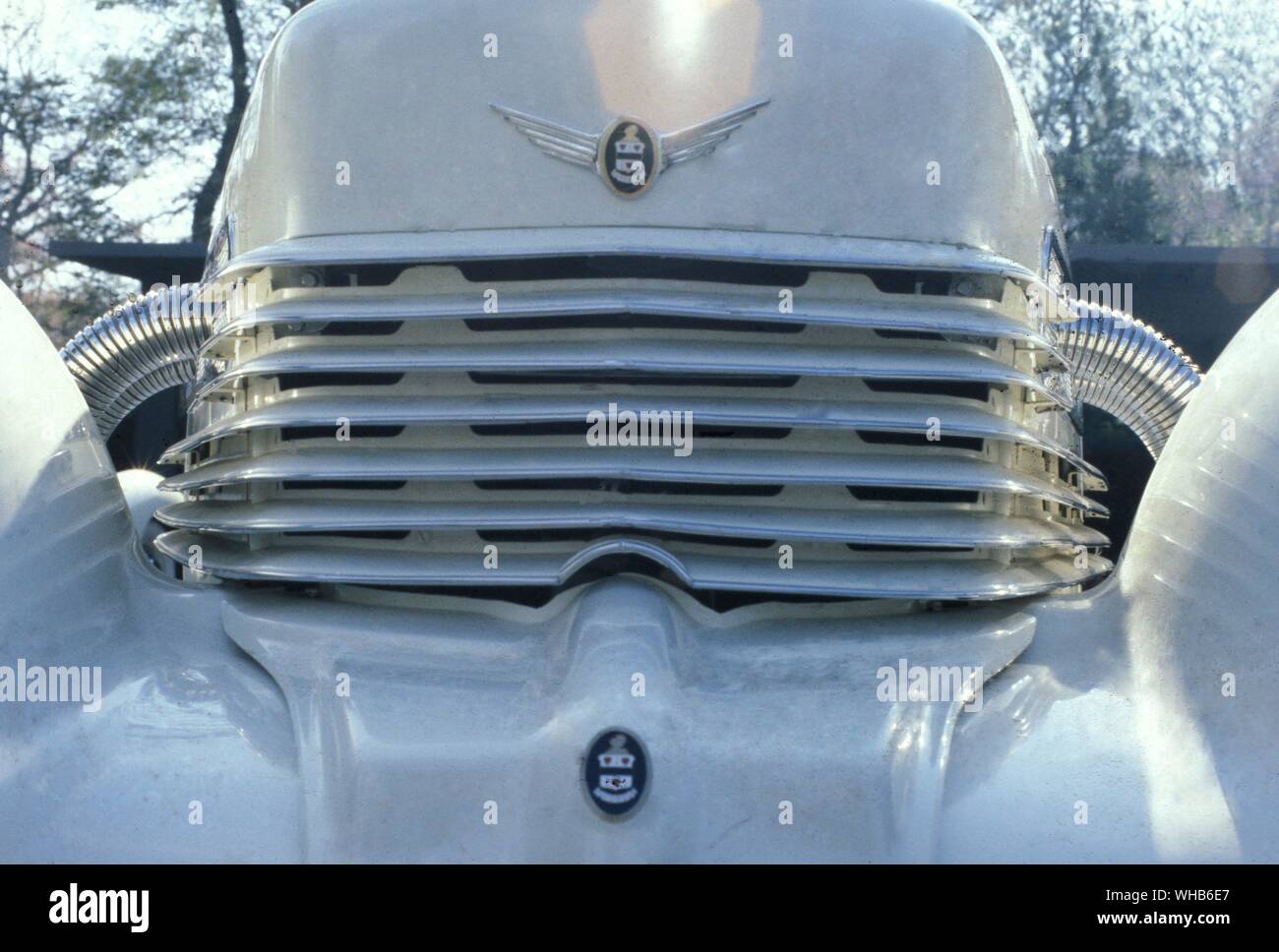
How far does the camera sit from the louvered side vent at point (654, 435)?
2184 mm

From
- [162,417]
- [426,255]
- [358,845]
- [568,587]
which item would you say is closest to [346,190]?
[426,255]

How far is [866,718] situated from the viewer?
1.99m

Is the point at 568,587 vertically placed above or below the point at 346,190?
below

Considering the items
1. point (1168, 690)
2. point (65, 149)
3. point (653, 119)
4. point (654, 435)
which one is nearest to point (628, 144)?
point (653, 119)

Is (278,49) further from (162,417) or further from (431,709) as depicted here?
(162,417)

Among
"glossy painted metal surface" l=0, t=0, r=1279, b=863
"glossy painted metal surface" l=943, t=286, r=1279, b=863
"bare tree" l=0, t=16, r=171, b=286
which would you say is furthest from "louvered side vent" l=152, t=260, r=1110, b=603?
"bare tree" l=0, t=16, r=171, b=286

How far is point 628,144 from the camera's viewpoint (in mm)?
2266

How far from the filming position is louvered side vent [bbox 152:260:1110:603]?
218 centimetres

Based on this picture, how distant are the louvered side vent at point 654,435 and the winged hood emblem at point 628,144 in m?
0.15

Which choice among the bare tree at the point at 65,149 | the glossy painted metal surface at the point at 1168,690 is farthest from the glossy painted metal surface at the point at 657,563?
the bare tree at the point at 65,149

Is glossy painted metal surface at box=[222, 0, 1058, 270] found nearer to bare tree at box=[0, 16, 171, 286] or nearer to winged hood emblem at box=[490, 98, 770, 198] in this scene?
winged hood emblem at box=[490, 98, 770, 198]

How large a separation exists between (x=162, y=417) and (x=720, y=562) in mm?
9650
